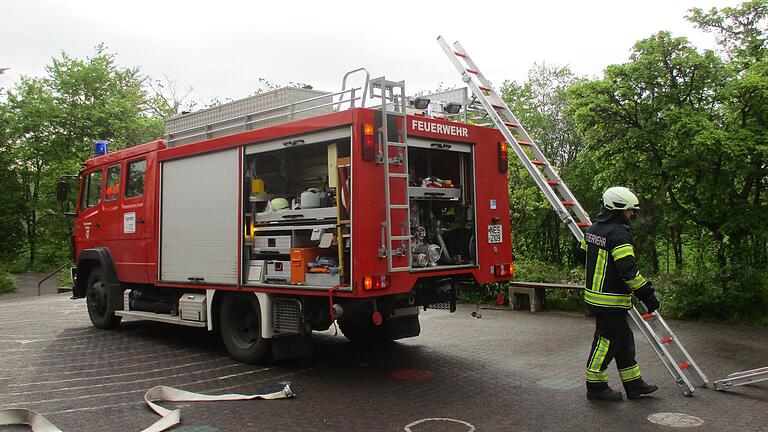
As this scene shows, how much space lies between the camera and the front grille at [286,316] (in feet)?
20.6

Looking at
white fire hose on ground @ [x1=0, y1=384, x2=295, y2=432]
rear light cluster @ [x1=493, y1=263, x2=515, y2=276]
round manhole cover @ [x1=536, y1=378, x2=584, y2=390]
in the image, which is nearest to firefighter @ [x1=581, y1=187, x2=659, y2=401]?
round manhole cover @ [x1=536, y1=378, x2=584, y2=390]

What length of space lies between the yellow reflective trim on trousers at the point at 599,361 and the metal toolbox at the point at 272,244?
3.17 meters

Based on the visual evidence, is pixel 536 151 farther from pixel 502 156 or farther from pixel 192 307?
pixel 192 307

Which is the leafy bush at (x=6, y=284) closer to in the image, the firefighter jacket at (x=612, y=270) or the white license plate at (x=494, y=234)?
the white license plate at (x=494, y=234)

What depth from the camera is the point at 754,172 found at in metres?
8.34

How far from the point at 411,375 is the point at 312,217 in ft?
6.36

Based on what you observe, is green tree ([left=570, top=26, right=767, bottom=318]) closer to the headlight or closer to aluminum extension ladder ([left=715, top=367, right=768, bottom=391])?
aluminum extension ladder ([left=715, top=367, right=768, bottom=391])

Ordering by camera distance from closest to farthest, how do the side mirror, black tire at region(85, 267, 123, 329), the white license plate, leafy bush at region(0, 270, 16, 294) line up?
the white license plate < black tire at region(85, 267, 123, 329) < the side mirror < leafy bush at region(0, 270, 16, 294)

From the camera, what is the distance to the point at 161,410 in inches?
198

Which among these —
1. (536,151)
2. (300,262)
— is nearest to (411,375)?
(300,262)

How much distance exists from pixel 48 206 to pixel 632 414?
89.2 ft

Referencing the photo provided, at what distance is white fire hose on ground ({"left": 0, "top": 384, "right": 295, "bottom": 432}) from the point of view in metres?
4.59

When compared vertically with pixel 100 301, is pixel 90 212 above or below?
above

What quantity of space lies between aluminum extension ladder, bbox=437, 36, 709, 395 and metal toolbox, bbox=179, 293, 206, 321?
4074mm
